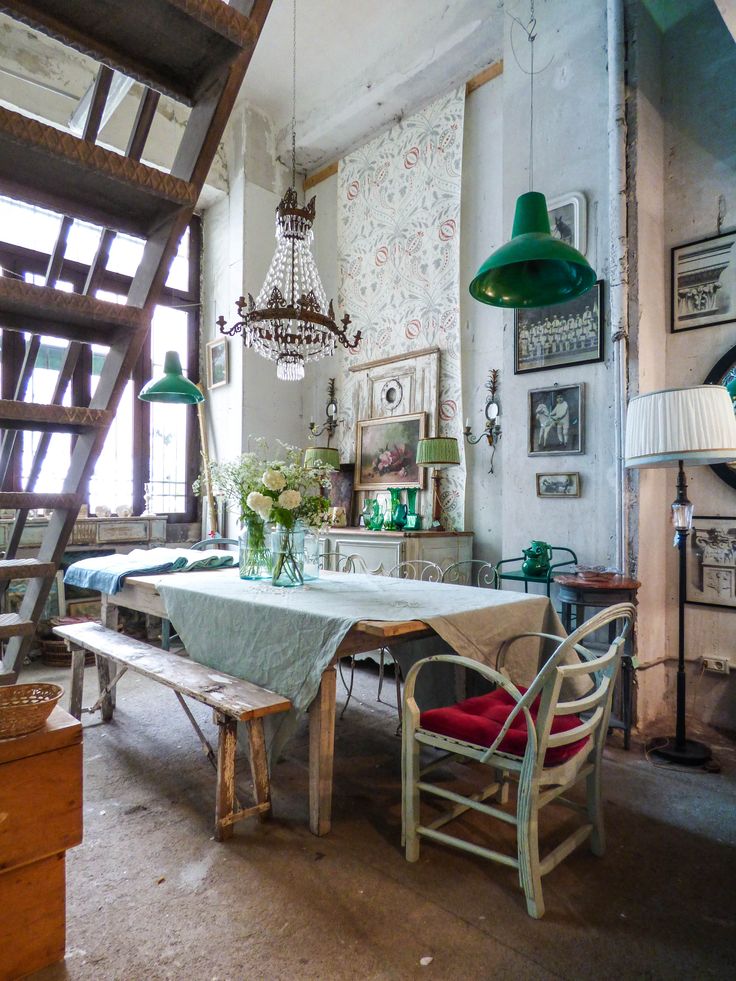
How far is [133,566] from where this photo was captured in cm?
337

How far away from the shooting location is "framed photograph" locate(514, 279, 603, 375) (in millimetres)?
3531

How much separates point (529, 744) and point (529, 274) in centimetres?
182

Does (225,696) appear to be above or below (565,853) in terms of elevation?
above

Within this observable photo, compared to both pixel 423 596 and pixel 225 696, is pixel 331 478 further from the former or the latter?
pixel 225 696

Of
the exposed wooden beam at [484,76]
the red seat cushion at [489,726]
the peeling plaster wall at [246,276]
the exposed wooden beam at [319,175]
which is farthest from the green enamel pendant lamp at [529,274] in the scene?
the exposed wooden beam at [319,175]

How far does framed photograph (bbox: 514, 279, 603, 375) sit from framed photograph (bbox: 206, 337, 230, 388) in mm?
3229

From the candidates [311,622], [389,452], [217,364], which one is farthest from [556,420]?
[217,364]

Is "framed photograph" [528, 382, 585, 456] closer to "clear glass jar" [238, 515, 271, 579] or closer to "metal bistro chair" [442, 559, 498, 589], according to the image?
"metal bistro chair" [442, 559, 498, 589]

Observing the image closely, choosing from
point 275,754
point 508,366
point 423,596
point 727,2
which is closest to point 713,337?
point 508,366

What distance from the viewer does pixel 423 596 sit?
102 inches

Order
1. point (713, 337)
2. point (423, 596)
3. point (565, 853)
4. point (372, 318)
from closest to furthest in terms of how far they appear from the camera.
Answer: point (565, 853), point (423, 596), point (713, 337), point (372, 318)

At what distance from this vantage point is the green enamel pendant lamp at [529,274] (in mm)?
2156

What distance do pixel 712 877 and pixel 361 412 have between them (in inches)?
170

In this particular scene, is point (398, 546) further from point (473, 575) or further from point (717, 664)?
point (717, 664)
